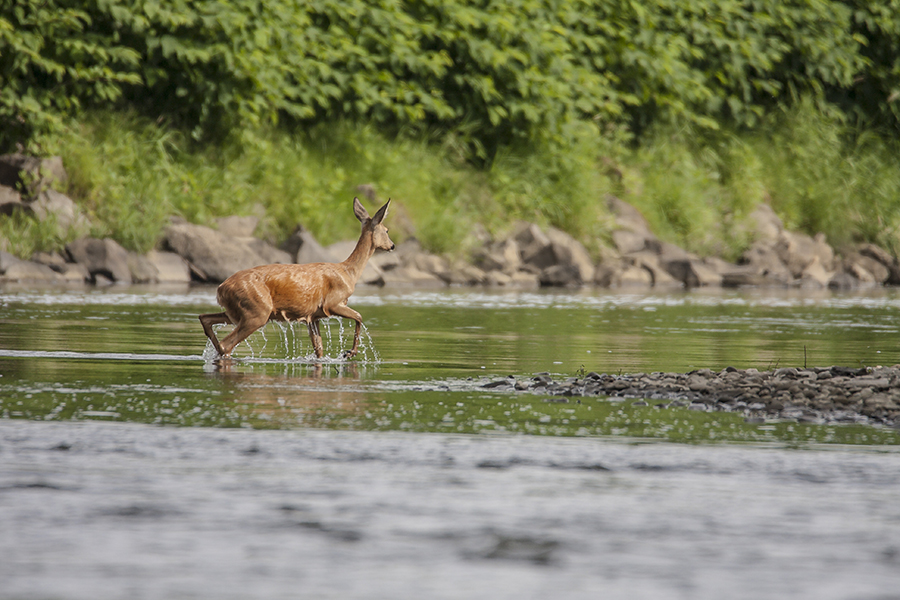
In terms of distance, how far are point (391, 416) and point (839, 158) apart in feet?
84.0

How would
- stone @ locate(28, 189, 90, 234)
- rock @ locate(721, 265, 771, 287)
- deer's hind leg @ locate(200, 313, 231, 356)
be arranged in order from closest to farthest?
deer's hind leg @ locate(200, 313, 231, 356) < stone @ locate(28, 189, 90, 234) < rock @ locate(721, 265, 771, 287)

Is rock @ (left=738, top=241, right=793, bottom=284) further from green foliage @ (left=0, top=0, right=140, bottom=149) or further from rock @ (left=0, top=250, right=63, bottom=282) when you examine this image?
rock @ (left=0, top=250, right=63, bottom=282)

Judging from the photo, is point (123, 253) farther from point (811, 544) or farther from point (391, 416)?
point (811, 544)

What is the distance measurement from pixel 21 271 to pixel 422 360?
36.1ft

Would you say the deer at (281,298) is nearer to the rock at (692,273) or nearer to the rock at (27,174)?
the rock at (27,174)

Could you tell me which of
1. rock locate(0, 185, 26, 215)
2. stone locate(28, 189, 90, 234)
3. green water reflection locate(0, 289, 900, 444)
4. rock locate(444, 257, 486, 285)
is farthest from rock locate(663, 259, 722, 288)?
rock locate(0, 185, 26, 215)

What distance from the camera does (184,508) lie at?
4.70m

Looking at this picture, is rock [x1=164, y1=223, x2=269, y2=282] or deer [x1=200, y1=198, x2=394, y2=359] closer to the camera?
deer [x1=200, y1=198, x2=394, y2=359]

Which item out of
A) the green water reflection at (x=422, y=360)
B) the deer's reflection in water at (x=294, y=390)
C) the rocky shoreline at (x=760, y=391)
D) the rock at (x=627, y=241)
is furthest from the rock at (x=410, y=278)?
the rocky shoreline at (x=760, y=391)

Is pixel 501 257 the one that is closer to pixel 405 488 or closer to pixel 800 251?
pixel 800 251

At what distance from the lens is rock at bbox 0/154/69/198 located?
20.5 meters

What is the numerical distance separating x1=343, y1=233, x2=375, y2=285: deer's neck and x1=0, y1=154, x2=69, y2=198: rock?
10.8 metres

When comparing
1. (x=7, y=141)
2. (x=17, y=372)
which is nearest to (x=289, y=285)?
(x=17, y=372)

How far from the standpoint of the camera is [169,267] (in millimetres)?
20844
